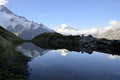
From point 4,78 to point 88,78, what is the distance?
1839 centimetres

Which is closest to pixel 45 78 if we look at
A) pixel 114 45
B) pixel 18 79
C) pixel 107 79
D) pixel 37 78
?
pixel 37 78

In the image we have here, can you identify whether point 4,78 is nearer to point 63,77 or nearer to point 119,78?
point 63,77

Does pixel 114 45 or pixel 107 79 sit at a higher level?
pixel 114 45

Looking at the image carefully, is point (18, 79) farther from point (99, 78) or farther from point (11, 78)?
point (99, 78)

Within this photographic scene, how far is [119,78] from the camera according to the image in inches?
2219

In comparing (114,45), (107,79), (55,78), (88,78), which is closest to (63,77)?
(55,78)

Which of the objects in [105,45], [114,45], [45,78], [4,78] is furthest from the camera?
[105,45]

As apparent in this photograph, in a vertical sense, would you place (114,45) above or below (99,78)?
above

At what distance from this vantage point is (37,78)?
52.8 m

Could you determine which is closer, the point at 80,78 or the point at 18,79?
the point at 18,79

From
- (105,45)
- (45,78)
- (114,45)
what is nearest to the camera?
(45,78)

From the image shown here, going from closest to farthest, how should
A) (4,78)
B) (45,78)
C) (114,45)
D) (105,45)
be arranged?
(4,78)
(45,78)
(114,45)
(105,45)

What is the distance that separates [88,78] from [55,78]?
24.4 ft

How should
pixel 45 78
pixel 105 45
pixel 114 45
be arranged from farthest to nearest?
pixel 105 45 < pixel 114 45 < pixel 45 78
